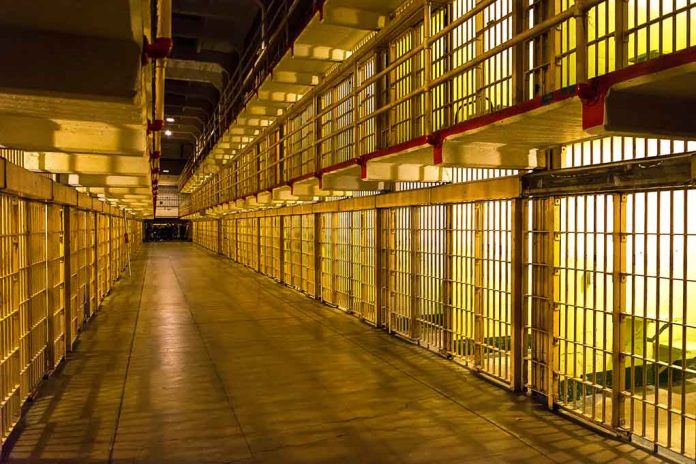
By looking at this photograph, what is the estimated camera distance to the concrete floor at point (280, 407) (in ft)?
14.1

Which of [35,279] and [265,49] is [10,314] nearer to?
[35,279]

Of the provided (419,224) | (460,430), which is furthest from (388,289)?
(460,430)

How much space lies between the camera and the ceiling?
14.7m

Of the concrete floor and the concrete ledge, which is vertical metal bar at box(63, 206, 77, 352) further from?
the concrete ledge

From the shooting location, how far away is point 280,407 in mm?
5332

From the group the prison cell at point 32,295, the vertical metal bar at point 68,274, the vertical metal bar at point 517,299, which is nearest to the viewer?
the prison cell at point 32,295

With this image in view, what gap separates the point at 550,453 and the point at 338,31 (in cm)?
587

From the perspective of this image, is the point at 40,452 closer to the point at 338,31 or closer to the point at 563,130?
the point at 563,130

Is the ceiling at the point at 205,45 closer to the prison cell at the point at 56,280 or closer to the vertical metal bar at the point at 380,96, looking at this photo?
the vertical metal bar at the point at 380,96

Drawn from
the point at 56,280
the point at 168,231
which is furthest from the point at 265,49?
the point at 168,231

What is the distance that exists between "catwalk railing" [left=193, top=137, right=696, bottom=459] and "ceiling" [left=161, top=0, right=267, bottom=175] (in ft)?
22.5

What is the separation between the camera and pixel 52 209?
6.63 m

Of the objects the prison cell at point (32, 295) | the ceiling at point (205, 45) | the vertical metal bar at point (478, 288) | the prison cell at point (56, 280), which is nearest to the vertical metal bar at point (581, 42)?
the vertical metal bar at point (478, 288)

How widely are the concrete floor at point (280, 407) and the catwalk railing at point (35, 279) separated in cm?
29
